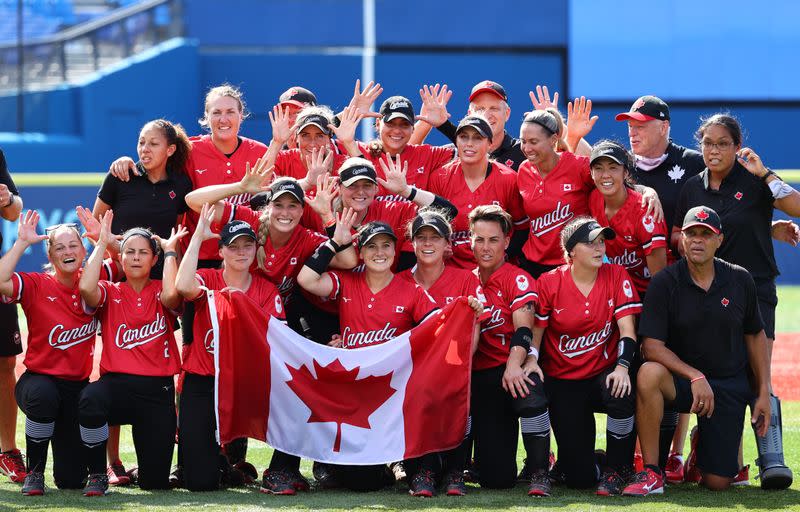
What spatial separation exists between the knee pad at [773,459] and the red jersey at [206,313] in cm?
265

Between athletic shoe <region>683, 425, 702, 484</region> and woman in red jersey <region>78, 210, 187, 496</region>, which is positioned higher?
woman in red jersey <region>78, 210, 187, 496</region>

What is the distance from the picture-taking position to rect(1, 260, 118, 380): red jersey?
6.01 metres

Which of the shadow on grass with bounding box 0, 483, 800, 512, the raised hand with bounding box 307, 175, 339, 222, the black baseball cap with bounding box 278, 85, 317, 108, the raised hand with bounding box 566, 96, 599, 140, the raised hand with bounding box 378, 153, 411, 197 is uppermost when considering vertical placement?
the black baseball cap with bounding box 278, 85, 317, 108

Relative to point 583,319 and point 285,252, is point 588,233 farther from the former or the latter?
point 285,252

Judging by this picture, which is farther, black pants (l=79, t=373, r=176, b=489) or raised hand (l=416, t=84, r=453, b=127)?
raised hand (l=416, t=84, r=453, b=127)

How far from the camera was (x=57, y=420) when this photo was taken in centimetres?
598

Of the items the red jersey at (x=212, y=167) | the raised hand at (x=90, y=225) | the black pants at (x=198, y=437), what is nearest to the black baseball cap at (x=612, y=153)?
the red jersey at (x=212, y=167)

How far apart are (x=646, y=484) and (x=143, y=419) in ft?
8.61

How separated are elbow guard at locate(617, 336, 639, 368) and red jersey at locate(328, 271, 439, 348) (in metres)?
1.01

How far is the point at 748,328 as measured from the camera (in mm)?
5996

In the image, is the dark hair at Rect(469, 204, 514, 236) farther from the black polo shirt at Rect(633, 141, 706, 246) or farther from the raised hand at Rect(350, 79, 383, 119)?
the raised hand at Rect(350, 79, 383, 119)

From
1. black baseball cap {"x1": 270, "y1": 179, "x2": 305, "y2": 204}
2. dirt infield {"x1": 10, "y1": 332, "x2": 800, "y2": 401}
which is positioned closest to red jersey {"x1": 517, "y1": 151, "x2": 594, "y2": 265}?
black baseball cap {"x1": 270, "y1": 179, "x2": 305, "y2": 204}

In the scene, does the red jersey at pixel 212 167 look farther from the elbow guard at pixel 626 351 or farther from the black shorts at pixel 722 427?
the black shorts at pixel 722 427

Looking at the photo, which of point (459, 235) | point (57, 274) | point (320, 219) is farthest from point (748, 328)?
point (57, 274)
